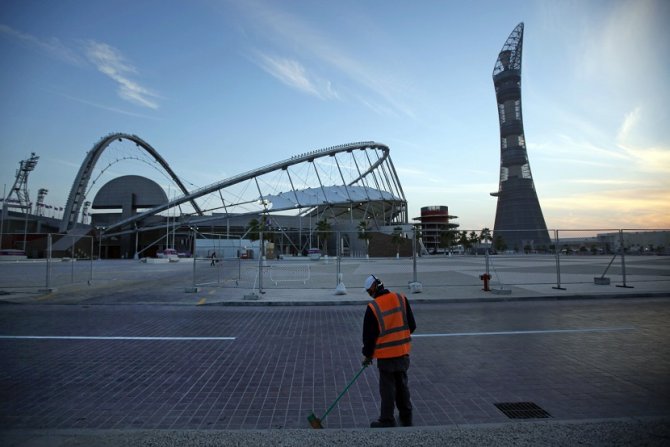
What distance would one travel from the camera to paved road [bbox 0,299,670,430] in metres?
4.42

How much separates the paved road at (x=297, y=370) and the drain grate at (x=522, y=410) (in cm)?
10

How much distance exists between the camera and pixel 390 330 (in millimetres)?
4152

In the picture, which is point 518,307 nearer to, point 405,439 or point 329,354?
point 329,354

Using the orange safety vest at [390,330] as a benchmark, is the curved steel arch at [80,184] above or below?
above

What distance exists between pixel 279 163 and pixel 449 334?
67.3m

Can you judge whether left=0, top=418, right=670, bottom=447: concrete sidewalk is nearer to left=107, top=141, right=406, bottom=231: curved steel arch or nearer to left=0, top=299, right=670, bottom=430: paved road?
left=0, top=299, right=670, bottom=430: paved road

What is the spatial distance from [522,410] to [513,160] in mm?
120567

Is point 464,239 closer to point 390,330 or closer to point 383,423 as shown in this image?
point 390,330

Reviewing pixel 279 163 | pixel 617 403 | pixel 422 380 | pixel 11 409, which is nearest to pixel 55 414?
pixel 11 409

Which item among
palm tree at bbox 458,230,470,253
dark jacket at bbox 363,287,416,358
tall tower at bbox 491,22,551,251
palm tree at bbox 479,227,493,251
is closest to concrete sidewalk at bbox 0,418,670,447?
dark jacket at bbox 363,287,416,358

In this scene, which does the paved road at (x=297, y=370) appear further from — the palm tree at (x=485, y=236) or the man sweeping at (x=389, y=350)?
the palm tree at (x=485, y=236)

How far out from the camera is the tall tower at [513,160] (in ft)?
362

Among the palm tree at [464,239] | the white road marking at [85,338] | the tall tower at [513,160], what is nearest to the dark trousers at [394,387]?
the white road marking at [85,338]

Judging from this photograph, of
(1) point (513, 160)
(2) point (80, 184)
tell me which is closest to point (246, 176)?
(2) point (80, 184)
